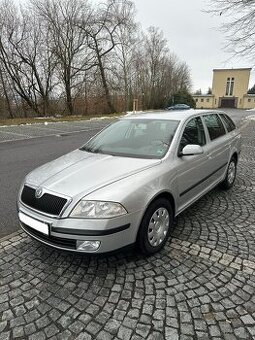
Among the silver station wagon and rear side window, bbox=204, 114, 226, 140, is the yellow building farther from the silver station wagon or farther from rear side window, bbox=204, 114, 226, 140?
the silver station wagon

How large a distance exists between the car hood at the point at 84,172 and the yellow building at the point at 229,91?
84284 mm

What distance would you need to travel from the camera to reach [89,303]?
2377 millimetres

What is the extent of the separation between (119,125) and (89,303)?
8.85ft

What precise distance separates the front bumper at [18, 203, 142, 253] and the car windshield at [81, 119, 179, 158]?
1.04 metres

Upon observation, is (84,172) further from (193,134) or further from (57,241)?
(193,134)

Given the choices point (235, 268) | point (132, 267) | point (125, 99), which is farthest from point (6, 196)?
point (125, 99)

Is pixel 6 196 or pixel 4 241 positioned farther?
pixel 6 196

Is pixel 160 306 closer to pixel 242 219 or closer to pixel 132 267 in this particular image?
pixel 132 267

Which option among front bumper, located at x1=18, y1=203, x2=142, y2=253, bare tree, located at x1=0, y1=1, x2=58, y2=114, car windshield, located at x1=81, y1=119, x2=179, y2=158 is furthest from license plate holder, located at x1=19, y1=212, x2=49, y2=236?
bare tree, located at x1=0, y1=1, x2=58, y2=114

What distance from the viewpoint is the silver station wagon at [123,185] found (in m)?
2.51

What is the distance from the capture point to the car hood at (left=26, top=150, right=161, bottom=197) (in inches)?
106

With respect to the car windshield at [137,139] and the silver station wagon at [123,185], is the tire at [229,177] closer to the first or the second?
the silver station wagon at [123,185]

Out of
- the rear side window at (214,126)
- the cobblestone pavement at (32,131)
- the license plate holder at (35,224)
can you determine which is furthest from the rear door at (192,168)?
the cobblestone pavement at (32,131)

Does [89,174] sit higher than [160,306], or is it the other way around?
[89,174]
